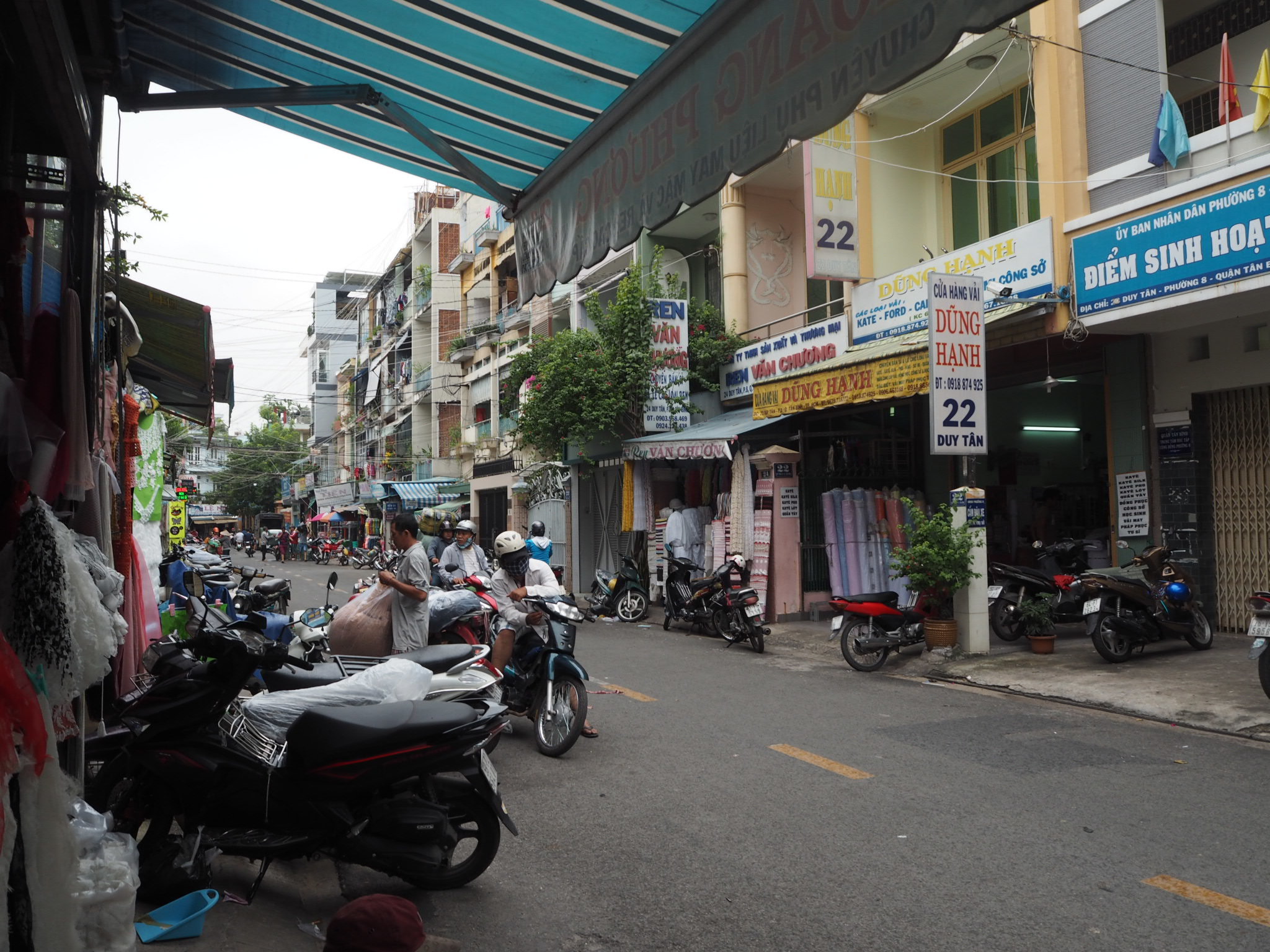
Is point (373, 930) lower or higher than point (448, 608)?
lower

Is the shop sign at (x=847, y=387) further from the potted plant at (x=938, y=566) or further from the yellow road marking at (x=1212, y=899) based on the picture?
the yellow road marking at (x=1212, y=899)

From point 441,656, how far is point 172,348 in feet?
13.8

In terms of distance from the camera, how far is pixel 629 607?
15391 mm

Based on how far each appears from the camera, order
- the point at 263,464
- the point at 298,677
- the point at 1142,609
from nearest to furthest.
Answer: the point at 298,677, the point at 1142,609, the point at 263,464

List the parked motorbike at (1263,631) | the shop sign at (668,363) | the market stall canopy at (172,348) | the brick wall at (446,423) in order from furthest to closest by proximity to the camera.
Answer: the brick wall at (446,423) → the shop sign at (668,363) → the market stall canopy at (172,348) → the parked motorbike at (1263,631)

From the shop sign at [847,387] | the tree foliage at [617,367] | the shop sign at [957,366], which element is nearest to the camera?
the shop sign at [957,366]

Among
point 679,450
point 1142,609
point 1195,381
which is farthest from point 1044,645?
point 679,450

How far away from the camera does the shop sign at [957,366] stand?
9.66 metres

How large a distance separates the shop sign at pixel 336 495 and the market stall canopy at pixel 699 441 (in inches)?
1331

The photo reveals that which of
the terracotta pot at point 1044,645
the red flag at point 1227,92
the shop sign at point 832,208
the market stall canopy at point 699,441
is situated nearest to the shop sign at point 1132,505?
the terracotta pot at point 1044,645

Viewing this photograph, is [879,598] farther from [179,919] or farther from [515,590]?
[179,919]

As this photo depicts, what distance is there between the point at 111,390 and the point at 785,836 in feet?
15.4

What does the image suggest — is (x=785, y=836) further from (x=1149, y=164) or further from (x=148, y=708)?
(x=1149, y=164)

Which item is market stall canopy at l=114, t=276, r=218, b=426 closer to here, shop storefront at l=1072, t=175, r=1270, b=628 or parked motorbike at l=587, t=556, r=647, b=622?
parked motorbike at l=587, t=556, r=647, b=622
